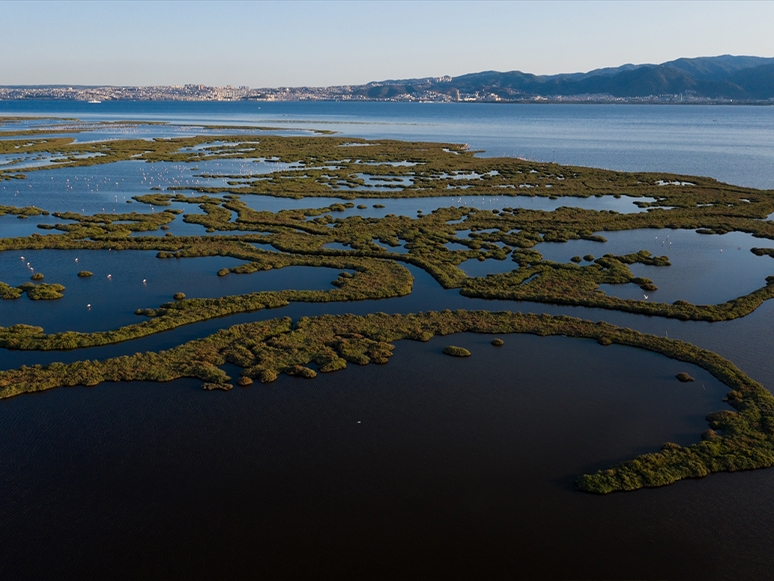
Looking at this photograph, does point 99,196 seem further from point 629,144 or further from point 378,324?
point 629,144

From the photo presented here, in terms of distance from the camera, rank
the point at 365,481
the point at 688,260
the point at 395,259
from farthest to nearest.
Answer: the point at 688,260 → the point at 395,259 → the point at 365,481

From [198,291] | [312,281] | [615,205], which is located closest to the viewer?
[198,291]

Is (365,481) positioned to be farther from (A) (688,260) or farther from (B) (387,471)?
(A) (688,260)

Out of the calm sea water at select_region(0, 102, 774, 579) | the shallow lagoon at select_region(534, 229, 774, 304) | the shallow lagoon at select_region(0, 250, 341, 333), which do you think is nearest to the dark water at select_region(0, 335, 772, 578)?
the calm sea water at select_region(0, 102, 774, 579)

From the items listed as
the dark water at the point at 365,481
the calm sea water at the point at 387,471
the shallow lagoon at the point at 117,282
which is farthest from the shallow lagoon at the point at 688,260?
the shallow lagoon at the point at 117,282

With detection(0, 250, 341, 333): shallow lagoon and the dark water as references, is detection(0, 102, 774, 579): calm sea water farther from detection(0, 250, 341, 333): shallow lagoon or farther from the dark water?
detection(0, 250, 341, 333): shallow lagoon

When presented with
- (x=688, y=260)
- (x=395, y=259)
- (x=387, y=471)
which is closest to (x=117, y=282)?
(x=395, y=259)

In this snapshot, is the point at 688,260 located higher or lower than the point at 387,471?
higher

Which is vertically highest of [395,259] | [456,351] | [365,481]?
[395,259]

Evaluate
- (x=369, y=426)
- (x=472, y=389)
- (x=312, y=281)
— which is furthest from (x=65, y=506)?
(x=312, y=281)
